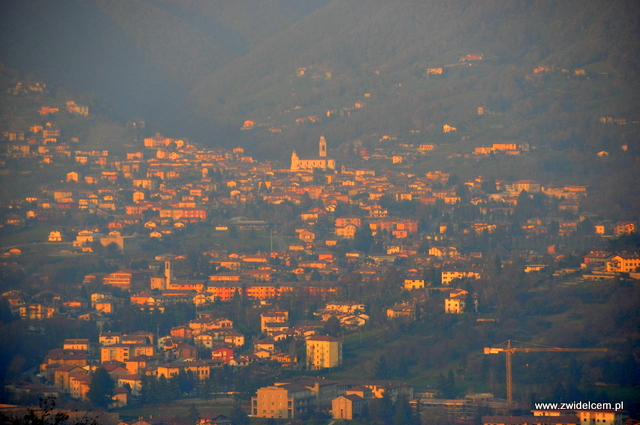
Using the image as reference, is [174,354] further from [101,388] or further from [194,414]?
[194,414]

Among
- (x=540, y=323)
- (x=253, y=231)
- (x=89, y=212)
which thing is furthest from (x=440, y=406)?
(x=89, y=212)

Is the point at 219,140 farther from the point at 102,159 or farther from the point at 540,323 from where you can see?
the point at 540,323

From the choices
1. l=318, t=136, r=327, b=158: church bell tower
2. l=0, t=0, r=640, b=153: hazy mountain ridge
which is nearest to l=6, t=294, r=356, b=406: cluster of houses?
l=318, t=136, r=327, b=158: church bell tower

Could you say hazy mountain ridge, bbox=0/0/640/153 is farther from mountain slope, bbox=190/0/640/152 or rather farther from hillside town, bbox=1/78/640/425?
hillside town, bbox=1/78/640/425

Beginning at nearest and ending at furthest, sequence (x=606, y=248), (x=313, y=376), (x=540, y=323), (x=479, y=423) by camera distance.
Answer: (x=479, y=423), (x=313, y=376), (x=540, y=323), (x=606, y=248)

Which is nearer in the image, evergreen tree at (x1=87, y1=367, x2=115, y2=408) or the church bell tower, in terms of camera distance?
evergreen tree at (x1=87, y1=367, x2=115, y2=408)

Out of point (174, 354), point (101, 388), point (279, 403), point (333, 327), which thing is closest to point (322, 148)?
point (333, 327)

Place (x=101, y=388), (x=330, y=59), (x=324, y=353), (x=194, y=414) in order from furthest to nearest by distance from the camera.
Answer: (x=330, y=59)
(x=324, y=353)
(x=101, y=388)
(x=194, y=414)

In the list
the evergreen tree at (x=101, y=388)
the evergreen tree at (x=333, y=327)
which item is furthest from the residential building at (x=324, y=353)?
the evergreen tree at (x=101, y=388)
